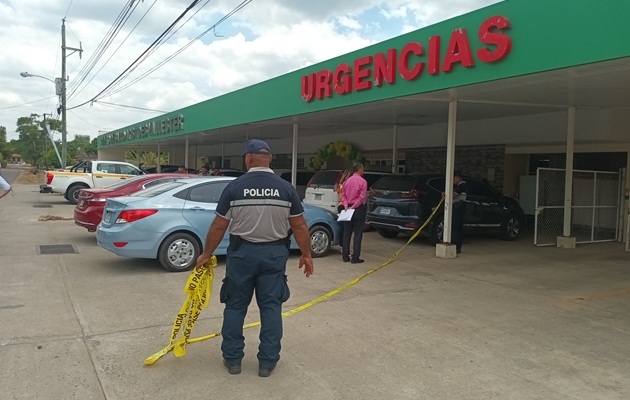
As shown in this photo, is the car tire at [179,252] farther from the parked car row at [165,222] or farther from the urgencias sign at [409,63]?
the urgencias sign at [409,63]

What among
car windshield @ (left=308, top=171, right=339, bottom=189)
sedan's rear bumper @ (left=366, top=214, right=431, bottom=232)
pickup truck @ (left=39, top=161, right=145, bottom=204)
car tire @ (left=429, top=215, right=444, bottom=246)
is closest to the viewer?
sedan's rear bumper @ (left=366, top=214, right=431, bottom=232)

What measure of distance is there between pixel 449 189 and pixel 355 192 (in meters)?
2.14

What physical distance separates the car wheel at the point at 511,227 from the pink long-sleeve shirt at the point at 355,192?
16.7 feet

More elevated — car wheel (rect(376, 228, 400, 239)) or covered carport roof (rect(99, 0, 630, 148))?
covered carport roof (rect(99, 0, 630, 148))

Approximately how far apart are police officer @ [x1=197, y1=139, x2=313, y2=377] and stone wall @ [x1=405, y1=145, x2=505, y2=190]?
1194 cm

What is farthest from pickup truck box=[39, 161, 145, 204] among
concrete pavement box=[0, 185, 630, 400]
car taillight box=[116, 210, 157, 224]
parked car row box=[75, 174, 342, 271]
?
car taillight box=[116, 210, 157, 224]

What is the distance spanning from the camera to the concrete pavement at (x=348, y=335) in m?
4.18

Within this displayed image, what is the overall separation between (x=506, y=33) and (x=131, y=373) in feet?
20.6

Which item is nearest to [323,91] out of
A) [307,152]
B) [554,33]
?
[554,33]

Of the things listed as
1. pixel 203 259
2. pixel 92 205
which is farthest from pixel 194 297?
pixel 92 205

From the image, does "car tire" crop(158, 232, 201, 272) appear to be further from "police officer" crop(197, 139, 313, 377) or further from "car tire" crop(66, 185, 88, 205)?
"car tire" crop(66, 185, 88, 205)

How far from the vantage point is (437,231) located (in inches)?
456

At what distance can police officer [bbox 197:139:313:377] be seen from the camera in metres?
4.28

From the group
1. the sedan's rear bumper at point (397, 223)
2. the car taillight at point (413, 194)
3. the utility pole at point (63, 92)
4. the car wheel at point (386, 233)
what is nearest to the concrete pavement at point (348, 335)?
the sedan's rear bumper at point (397, 223)
